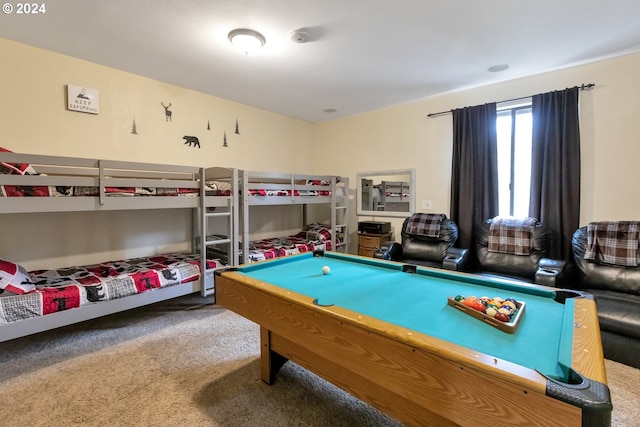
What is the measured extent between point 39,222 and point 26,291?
111 centimetres

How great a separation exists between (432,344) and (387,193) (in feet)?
12.1

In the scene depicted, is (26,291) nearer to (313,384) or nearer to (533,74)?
(313,384)

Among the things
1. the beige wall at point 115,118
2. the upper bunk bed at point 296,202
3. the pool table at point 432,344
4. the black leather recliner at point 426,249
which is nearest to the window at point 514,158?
the black leather recliner at point 426,249

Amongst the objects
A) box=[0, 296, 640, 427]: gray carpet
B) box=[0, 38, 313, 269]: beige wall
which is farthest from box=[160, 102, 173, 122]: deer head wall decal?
box=[0, 296, 640, 427]: gray carpet

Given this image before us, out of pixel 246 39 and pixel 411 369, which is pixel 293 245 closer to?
pixel 246 39

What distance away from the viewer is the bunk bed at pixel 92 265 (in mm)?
1979

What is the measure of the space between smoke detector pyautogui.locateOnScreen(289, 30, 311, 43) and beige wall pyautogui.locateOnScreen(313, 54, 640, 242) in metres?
→ 2.26

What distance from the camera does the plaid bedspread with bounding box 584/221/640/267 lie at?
8.45ft

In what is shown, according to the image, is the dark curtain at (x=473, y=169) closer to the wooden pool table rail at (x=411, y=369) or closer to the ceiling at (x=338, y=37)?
the ceiling at (x=338, y=37)

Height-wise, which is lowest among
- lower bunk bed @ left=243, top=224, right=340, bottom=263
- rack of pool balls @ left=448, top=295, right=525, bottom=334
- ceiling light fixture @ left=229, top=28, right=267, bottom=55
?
lower bunk bed @ left=243, top=224, right=340, bottom=263

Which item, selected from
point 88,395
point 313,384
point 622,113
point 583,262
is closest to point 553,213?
point 583,262

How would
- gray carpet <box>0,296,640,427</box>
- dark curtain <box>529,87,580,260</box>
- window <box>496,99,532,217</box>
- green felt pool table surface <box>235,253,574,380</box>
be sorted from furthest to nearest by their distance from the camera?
1. window <box>496,99,532,217</box>
2. dark curtain <box>529,87,580,260</box>
3. gray carpet <box>0,296,640,427</box>
4. green felt pool table surface <box>235,253,574,380</box>

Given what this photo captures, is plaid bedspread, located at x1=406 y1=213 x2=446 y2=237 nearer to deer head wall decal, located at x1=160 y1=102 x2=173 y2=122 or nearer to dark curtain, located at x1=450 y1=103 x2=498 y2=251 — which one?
dark curtain, located at x1=450 y1=103 x2=498 y2=251

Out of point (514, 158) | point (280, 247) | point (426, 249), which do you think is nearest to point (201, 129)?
point (280, 247)
